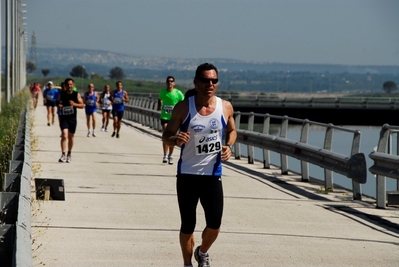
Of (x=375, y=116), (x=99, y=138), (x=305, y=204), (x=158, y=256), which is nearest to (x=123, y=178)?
(x=305, y=204)

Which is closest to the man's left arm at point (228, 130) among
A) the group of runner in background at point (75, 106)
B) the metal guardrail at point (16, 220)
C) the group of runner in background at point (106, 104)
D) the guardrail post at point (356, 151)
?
the metal guardrail at point (16, 220)

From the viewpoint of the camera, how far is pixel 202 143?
8.13 metres

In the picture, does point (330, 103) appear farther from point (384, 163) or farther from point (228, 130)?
point (228, 130)

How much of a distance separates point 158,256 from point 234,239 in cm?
150

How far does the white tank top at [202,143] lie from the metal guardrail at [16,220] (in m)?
1.42

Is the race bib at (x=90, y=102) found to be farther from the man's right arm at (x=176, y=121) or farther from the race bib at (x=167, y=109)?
the man's right arm at (x=176, y=121)

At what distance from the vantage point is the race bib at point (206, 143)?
8133mm

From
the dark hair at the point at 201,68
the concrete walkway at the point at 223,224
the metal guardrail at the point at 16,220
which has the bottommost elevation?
the concrete walkway at the point at 223,224

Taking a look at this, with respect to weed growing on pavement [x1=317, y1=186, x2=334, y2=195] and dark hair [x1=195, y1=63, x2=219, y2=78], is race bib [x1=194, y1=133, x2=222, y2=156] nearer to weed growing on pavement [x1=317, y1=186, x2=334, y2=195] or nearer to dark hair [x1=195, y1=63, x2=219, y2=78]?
dark hair [x1=195, y1=63, x2=219, y2=78]

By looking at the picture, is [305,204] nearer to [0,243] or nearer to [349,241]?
[349,241]

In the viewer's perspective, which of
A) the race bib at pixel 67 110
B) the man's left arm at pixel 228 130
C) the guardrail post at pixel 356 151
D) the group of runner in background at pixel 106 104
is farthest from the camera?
the group of runner in background at pixel 106 104

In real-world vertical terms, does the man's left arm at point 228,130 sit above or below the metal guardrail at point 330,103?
above

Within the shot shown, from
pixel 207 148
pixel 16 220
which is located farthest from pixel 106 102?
pixel 16 220

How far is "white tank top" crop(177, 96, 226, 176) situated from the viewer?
8141 millimetres
